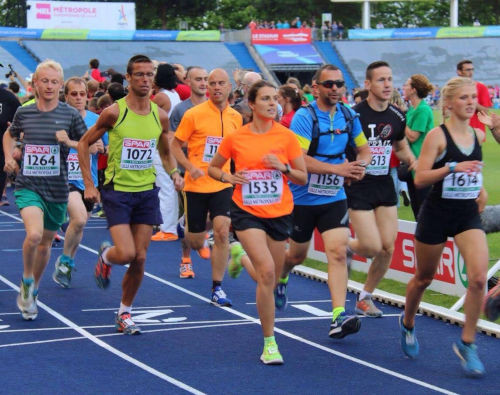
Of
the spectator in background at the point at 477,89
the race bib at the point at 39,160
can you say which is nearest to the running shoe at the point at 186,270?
the race bib at the point at 39,160

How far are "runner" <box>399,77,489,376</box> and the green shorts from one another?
11.0ft

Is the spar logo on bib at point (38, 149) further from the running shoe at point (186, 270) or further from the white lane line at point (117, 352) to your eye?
the running shoe at point (186, 270)

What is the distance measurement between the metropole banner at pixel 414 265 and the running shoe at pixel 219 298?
203cm

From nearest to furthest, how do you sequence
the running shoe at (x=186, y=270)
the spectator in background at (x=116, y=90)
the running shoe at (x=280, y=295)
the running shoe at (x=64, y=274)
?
the running shoe at (x=280, y=295)
the running shoe at (x=64, y=274)
the running shoe at (x=186, y=270)
the spectator in background at (x=116, y=90)

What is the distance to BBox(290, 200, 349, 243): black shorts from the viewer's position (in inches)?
321

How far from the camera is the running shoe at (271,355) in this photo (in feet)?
23.9

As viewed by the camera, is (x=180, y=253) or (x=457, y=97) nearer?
(x=457, y=97)

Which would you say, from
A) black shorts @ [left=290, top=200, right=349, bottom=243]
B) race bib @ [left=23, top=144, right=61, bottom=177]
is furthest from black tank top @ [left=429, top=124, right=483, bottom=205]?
race bib @ [left=23, top=144, right=61, bottom=177]

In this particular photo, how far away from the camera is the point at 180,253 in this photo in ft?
43.9

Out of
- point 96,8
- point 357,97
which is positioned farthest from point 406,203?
point 96,8

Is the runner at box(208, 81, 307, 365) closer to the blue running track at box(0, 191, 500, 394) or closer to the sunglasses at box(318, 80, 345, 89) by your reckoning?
the blue running track at box(0, 191, 500, 394)

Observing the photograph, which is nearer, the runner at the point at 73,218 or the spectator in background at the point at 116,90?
the runner at the point at 73,218

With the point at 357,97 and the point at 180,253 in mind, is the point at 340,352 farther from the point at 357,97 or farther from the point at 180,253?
the point at 357,97

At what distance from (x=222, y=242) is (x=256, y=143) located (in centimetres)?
238
